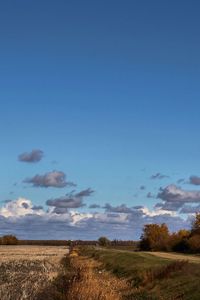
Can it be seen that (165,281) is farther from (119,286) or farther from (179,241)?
(179,241)

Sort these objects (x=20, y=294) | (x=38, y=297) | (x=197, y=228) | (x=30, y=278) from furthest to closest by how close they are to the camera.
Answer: (x=197, y=228)
(x=30, y=278)
(x=20, y=294)
(x=38, y=297)

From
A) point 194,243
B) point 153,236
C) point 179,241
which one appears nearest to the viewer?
point 194,243

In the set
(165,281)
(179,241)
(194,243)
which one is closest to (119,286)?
(165,281)

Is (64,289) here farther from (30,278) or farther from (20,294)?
(30,278)

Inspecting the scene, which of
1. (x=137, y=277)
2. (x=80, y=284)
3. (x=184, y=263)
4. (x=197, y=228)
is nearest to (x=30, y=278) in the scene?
(x=137, y=277)

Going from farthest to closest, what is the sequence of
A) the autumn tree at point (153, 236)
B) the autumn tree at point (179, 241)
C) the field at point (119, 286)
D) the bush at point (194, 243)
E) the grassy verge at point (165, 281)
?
1. the autumn tree at point (153, 236)
2. the autumn tree at point (179, 241)
3. the bush at point (194, 243)
4. the grassy verge at point (165, 281)
5. the field at point (119, 286)

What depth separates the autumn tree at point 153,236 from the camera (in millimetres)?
131975

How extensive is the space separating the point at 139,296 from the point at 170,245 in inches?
3625

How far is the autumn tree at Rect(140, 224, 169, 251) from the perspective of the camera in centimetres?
13198

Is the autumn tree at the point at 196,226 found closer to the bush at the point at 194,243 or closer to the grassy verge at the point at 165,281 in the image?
the bush at the point at 194,243

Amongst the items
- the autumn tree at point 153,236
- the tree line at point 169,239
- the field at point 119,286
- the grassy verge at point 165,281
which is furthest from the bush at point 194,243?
the grassy verge at point 165,281

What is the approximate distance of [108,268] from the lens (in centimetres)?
5666

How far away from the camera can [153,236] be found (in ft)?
454

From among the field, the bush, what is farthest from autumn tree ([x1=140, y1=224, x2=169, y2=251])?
the field
